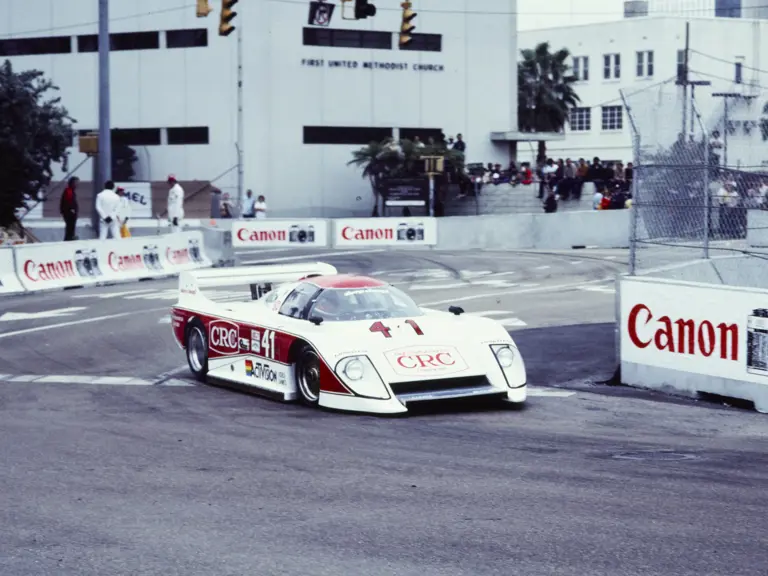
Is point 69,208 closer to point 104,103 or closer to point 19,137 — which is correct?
point 104,103

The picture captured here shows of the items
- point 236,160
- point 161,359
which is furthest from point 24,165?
point 161,359

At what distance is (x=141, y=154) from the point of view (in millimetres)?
54000

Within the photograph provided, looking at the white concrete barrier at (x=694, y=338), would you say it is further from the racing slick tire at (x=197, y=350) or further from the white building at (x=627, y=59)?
the white building at (x=627, y=59)

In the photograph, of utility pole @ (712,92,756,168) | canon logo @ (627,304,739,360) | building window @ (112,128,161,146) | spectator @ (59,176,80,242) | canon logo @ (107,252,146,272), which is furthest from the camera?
building window @ (112,128,161,146)

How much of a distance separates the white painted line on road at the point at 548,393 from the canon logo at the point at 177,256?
17.4 meters

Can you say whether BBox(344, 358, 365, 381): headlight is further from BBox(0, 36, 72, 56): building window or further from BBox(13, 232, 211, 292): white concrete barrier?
BBox(0, 36, 72, 56): building window

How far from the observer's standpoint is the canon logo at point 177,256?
97.0ft

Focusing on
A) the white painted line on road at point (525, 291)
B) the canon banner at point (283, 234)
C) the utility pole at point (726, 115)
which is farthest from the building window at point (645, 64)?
the utility pole at point (726, 115)

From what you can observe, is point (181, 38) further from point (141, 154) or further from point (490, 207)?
point (490, 207)

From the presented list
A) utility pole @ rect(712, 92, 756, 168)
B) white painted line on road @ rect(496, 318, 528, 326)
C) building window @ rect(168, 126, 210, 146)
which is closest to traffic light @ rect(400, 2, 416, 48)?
white painted line on road @ rect(496, 318, 528, 326)

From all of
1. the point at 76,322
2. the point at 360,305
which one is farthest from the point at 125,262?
the point at 360,305

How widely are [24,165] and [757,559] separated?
3121cm

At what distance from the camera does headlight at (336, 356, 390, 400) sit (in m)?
11.4

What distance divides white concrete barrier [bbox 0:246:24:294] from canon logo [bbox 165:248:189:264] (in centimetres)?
505
